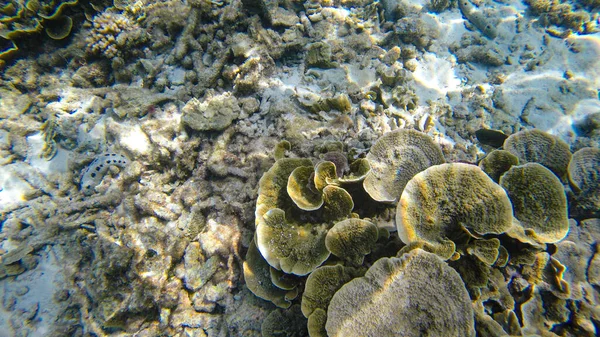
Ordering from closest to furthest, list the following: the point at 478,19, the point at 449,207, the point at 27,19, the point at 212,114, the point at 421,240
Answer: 1. the point at 421,240
2. the point at 449,207
3. the point at 212,114
4. the point at 27,19
5. the point at 478,19

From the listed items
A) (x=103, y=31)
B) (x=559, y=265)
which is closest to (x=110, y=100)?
(x=103, y=31)

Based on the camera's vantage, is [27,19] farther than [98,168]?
Yes

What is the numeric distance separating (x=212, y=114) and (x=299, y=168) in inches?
65.7

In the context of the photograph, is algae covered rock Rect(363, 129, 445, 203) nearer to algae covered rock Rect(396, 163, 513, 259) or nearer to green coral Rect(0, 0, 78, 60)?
algae covered rock Rect(396, 163, 513, 259)

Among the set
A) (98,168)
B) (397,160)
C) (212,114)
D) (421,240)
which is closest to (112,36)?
(98,168)

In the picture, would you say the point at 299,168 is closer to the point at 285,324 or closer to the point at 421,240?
the point at 421,240

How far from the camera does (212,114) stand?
3.35 m

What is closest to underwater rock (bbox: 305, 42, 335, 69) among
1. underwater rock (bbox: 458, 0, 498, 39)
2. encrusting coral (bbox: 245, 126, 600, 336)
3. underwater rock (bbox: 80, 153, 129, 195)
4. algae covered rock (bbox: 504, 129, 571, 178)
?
encrusting coral (bbox: 245, 126, 600, 336)

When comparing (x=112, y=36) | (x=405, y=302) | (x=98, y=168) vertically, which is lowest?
(x=98, y=168)

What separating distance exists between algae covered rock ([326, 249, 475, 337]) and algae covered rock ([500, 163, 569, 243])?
94 centimetres

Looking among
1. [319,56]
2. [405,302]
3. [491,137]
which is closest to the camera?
[405,302]

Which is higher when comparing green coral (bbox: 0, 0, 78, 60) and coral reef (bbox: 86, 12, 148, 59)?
green coral (bbox: 0, 0, 78, 60)

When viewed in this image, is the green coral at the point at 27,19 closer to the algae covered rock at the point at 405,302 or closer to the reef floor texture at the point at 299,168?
the reef floor texture at the point at 299,168

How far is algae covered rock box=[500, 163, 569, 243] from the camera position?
193 cm
